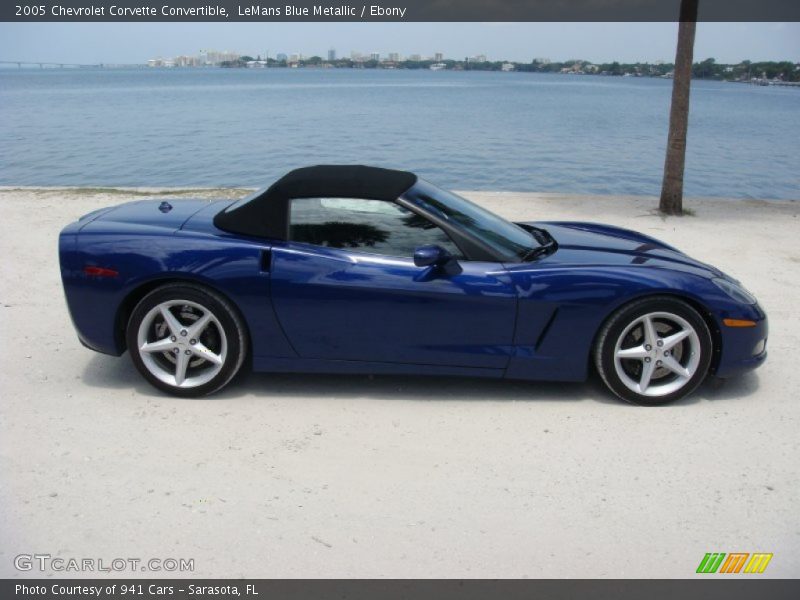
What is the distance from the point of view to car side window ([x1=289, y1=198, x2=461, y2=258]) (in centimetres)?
454

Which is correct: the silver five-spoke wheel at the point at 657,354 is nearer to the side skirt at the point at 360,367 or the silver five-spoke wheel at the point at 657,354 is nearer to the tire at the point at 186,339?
the side skirt at the point at 360,367

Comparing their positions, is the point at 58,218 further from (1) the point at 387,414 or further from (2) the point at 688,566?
(2) the point at 688,566

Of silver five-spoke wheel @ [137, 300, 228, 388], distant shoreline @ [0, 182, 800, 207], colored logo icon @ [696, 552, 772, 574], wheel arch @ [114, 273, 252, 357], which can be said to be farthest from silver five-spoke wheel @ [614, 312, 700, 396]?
distant shoreline @ [0, 182, 800, 207]

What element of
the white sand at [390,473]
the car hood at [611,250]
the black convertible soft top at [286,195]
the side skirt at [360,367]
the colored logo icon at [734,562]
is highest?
the black convertible soft top at [286,195]

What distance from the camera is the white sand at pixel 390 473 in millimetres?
3197

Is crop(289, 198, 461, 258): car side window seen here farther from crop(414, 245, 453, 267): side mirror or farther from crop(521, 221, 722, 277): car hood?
crop(521, 221, 722, 277): car hood

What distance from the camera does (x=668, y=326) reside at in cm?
455

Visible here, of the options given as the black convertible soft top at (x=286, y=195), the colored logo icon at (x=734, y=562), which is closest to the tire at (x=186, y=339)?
the black convertible soft top at (x=286, y=195)

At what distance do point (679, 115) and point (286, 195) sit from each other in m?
7.94

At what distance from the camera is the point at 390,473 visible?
3.82 metres

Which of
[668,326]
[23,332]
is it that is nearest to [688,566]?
[668,326]

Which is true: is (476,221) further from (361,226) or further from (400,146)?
(400,146)

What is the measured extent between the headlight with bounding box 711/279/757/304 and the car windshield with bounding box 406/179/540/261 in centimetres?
110

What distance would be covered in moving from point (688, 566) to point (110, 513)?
243 cm
